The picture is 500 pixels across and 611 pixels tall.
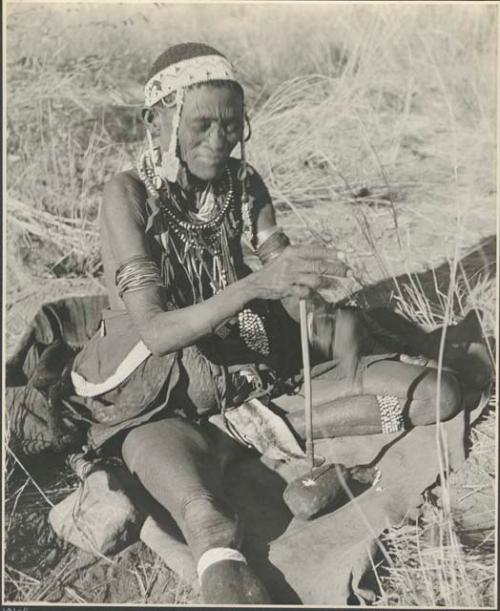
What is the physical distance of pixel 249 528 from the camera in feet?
9.20

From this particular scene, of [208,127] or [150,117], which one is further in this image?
[150,117]

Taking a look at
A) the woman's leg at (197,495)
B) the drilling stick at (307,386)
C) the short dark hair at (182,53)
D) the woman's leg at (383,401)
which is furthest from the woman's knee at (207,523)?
the short dark hair at (182,53)

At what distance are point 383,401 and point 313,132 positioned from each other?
1.88 meters

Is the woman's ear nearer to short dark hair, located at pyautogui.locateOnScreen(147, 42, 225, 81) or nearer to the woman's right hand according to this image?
short dark hair, located at pyautogui.locateOnScreen(147, 42, 225, 81)

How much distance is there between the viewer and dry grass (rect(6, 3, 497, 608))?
3.37 meters

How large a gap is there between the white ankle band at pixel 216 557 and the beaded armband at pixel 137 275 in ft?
2.85

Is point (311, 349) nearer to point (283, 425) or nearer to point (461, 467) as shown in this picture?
point (283, 425)

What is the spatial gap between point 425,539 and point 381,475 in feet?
0.93

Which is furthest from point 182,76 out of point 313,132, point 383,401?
point 313,132

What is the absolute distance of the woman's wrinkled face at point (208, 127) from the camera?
9.60ft

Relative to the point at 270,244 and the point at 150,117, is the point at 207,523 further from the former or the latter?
the point at 150,117

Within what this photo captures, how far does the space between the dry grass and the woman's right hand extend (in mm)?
706

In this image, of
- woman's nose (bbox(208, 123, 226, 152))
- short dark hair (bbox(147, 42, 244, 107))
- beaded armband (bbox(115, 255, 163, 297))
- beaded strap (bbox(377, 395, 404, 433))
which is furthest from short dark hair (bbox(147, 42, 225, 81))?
beaded strap (bbox(377, 395, 404, 433))

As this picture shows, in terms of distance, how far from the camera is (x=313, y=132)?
453 cm
